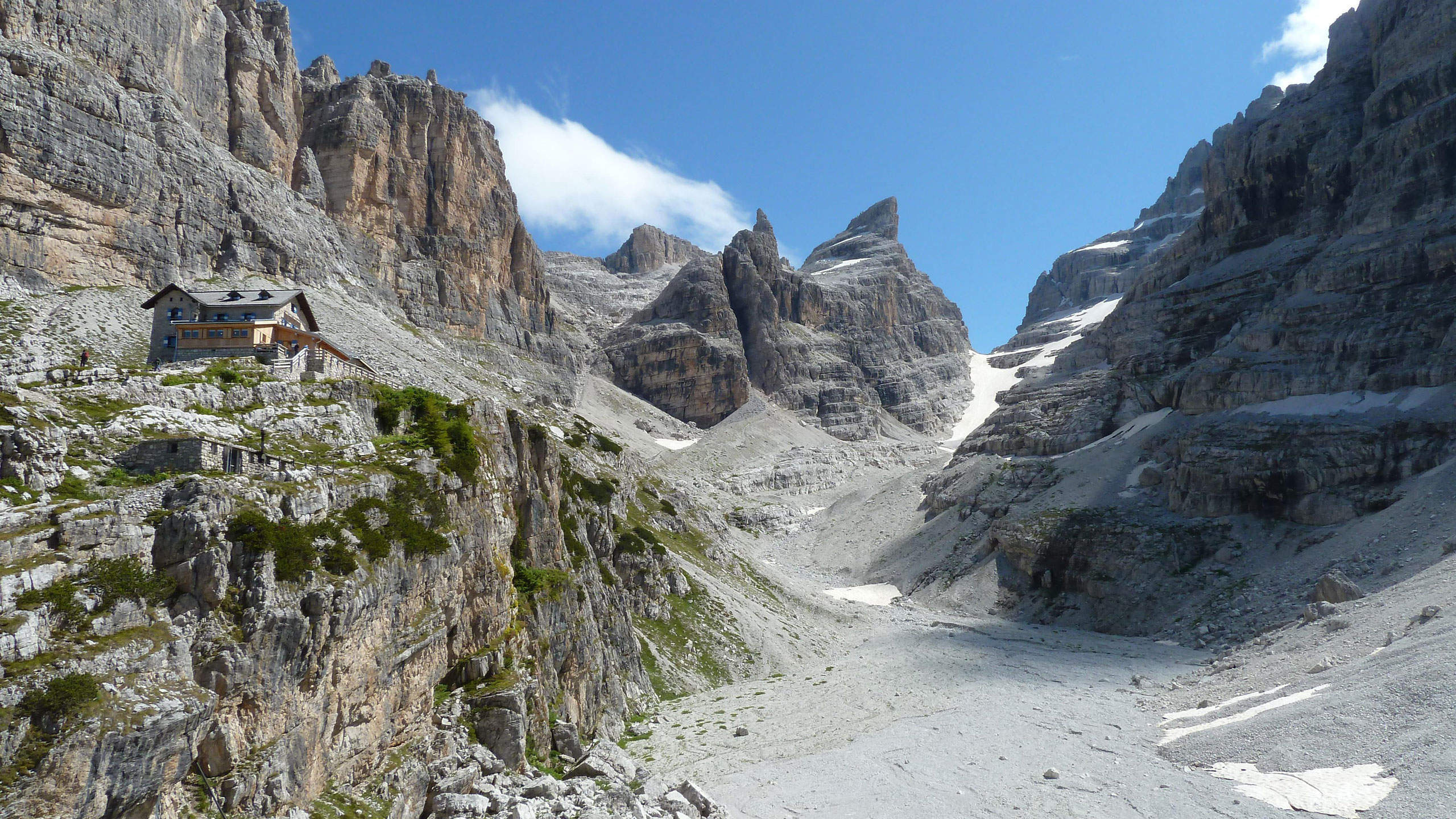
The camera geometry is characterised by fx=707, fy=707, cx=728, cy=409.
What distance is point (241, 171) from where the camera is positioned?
91.9 meters

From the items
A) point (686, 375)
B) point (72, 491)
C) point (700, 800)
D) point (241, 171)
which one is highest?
point (241, 171)

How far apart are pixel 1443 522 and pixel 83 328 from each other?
105210 millimetres

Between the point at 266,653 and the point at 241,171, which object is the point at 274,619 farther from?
the point at 241,171

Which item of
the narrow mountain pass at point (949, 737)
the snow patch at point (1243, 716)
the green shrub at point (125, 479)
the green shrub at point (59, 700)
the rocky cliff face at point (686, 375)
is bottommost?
the narrow mountain pass at point (949, 737)

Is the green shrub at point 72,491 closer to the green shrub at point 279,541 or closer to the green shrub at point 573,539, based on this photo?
the green shrub at point 279,541

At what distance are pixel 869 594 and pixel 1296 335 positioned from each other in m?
Result: 61.6

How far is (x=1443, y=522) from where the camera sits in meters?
55.3

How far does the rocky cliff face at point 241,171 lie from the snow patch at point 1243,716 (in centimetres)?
8771

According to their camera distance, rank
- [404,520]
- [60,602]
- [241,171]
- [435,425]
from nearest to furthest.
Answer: [60,602]
[404,520]
[435,425]
[241,171]

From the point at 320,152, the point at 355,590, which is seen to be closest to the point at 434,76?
the point at 320,152

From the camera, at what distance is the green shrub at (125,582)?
14.0 metres

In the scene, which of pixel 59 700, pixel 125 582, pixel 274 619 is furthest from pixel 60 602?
pixel 274 619

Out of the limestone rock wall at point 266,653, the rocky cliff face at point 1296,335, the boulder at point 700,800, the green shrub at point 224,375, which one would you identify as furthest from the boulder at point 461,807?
the rocky cliff face at point 1296,335

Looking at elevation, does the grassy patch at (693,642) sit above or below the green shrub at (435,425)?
below
